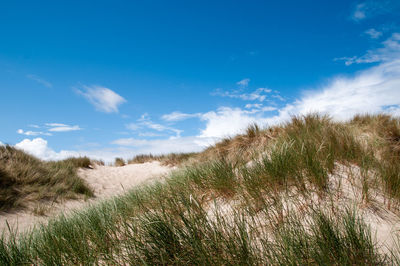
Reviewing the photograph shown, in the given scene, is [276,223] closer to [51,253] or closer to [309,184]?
[309,184]

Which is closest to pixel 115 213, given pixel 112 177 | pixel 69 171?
pixel 69 171

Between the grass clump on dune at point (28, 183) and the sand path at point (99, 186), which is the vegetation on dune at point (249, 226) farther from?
the grass clump on dune at point (28, 183)

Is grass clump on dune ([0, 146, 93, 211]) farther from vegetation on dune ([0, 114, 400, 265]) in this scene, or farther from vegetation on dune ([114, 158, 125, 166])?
vegetation on dune ([114, 158, 125, 166])

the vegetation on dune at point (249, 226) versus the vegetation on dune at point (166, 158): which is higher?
the vegetation on dune at point (166, 158)

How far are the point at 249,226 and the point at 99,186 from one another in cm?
960

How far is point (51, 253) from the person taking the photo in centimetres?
201

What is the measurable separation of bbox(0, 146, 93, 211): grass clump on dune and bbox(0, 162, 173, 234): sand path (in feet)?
1.26

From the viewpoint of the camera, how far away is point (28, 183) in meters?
6.98

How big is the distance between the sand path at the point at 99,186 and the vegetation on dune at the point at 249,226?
2.30 m

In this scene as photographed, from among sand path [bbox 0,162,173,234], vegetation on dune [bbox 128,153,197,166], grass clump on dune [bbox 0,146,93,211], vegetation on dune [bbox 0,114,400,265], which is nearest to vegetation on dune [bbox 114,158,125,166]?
vegetation on dune [bbox 128,153,197,166]

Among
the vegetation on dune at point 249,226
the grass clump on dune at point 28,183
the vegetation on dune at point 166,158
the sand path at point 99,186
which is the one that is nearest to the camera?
the vegetation on dune at point 249,226

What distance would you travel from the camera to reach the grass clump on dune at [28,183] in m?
6.08

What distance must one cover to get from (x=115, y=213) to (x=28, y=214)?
4528 mm

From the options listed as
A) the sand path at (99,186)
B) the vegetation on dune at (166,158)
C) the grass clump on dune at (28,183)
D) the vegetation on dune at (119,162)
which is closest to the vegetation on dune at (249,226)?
the sand path at (99,186)
